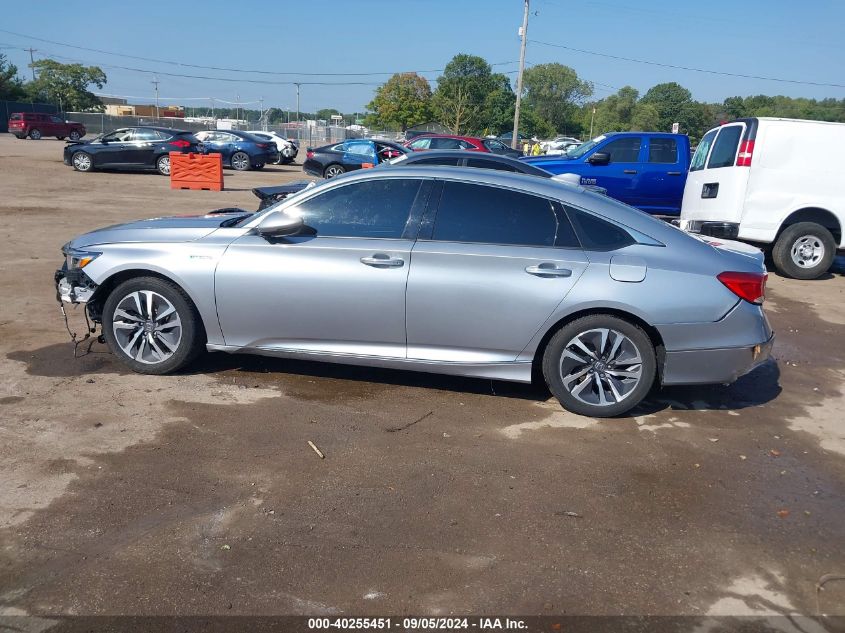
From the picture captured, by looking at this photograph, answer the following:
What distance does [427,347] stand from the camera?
512cm

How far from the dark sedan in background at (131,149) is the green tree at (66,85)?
70.6m

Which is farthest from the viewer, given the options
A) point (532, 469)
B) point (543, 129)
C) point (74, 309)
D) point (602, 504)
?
point (543, 129)

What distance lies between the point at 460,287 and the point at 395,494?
1600 mm

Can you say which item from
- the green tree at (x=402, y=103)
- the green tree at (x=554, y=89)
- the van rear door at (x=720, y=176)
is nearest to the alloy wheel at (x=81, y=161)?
the van rear door at (x=720, y=176)

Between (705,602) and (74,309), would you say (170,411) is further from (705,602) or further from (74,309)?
(705,602)

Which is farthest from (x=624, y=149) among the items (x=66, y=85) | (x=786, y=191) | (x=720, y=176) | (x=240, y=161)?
(x=66, y=85)

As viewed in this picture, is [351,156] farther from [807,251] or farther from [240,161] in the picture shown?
[807,251]

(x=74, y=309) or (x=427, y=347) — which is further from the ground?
(x=427, y=347)

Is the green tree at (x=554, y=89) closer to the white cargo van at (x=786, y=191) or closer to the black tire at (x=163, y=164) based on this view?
the black tire at (x=163, y=164)

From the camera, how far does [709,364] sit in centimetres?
501

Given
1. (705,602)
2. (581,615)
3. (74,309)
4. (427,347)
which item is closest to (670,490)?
(705,602)

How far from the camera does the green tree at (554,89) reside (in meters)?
117

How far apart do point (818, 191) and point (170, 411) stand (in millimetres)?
9252

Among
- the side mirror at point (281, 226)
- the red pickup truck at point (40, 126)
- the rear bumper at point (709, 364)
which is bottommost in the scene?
the red pickup truck at point (40, 126)
